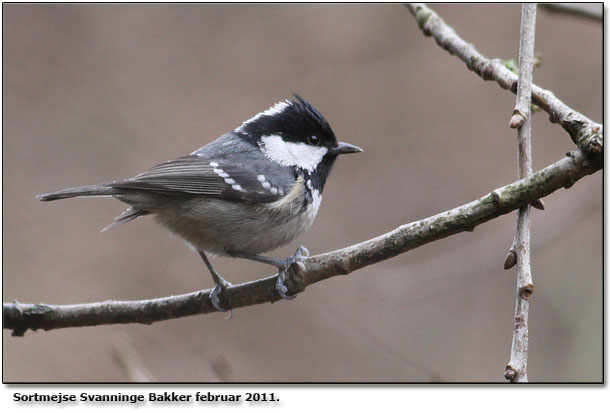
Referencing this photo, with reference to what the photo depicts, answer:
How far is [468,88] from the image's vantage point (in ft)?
17.9

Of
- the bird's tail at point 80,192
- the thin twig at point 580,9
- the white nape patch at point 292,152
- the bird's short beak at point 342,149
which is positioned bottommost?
the bird's tail at point 80,192

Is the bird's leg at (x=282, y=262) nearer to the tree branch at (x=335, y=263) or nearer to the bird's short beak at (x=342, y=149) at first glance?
the tree branch at (x=335, y=263)

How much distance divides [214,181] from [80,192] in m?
0.74

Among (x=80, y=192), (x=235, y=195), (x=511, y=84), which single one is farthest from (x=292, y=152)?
(x=511, y=84)

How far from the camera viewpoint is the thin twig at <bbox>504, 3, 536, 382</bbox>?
1624 mm

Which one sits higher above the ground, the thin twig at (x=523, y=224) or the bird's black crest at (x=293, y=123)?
the bird's black crest at (x=293, y=123)

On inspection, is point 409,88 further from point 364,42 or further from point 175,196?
point 175,196

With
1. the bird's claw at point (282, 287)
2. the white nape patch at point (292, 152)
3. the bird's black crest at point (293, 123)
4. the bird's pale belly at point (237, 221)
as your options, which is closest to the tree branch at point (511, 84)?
the bird's black crest at point (293, 123)

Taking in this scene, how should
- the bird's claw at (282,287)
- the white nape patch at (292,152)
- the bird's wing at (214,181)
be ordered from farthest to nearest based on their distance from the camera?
the white nape patch at (292,152) < the bird's wing at (214,181) < the bird's claw at (282,287)

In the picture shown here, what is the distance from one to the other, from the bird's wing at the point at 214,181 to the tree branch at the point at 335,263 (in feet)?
1.93

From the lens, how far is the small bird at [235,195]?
312 centimetres

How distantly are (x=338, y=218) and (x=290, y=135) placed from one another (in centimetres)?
171

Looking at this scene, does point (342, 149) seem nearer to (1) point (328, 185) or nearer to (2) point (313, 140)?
(2) point (313, 140)

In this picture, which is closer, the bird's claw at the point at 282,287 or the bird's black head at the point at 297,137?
the bird's claw at the point at 282,287
